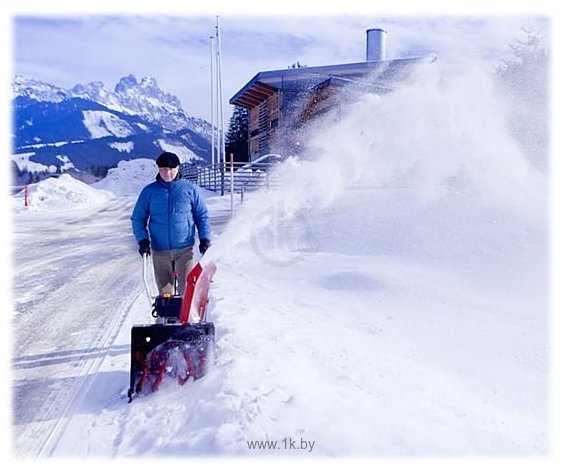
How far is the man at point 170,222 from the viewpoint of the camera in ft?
14.9

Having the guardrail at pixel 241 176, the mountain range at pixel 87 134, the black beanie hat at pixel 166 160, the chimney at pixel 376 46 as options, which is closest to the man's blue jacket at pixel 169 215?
the black beanie hat at pixel 166 160

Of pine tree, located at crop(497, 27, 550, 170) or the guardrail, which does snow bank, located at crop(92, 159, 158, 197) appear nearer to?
the guardrail

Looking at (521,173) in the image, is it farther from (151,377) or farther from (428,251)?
(151,377)

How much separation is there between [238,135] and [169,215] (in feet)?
119

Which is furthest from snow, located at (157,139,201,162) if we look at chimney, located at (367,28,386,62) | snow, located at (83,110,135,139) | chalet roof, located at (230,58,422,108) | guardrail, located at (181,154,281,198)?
chimney, located at (367,28,386,62)

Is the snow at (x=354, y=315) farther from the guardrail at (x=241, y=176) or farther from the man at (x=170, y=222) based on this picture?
the guardrail at (x=241, y=176)

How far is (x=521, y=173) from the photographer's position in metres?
11.9

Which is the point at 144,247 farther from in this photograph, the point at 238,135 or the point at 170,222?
the point at 238,135

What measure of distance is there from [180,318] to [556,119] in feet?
21.5

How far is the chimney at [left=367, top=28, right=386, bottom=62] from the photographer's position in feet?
76.3

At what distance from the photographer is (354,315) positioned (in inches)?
241

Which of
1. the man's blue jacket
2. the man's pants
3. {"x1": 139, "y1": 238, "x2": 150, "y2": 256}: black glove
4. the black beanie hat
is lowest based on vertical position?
the man's pants

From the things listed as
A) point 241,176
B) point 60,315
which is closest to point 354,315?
point 60,315

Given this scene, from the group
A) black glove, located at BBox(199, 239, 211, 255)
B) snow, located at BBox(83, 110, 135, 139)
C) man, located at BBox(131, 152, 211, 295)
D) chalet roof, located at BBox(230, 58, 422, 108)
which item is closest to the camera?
man, located at BBox(131, 152, 211, 295)
